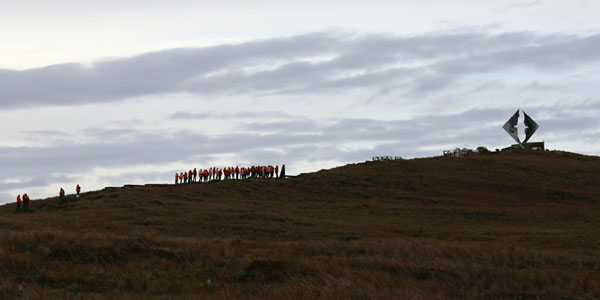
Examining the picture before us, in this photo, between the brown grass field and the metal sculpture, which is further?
the metal sculpture

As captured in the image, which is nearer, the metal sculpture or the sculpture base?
the metal sculpture

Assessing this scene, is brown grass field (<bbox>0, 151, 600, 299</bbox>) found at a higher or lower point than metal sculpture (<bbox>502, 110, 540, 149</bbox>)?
lower

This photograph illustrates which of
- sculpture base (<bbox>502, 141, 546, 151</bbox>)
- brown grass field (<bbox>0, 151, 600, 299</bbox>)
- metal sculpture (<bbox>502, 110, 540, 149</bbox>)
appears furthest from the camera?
sculpture base (<bbox>502, 141, 546, 151</bbox>)

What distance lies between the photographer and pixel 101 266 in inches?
880

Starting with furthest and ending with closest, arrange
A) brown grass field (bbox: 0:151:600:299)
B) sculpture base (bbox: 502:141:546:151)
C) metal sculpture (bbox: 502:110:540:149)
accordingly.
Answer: sculpture base (bbox: 502:141:546:151) → metal sculpture (bbox: 502:110:540:149) → brown grass field (bbox: 0:151:600:299)

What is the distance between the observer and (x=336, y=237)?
36.8 meters

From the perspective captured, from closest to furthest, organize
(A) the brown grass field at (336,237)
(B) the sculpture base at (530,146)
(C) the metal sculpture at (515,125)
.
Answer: (A) the brown grass field at (336,237) → (C) the metal sculpture at (515,125) → (B) the sculpture base at (530,146)

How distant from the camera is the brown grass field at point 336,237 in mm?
18297

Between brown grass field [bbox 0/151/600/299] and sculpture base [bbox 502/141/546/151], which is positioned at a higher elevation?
sculpture base [bbox 502/141/546/151]

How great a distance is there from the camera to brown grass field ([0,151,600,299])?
60.0 ft

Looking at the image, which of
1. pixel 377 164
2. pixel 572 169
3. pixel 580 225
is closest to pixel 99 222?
pixel 580 225

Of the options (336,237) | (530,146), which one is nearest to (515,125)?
(530,146)

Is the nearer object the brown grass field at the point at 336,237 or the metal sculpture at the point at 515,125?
the brown grass field at the point at 336,237

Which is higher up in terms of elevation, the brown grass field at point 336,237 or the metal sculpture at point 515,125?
the metal sculpture at point 515,125
